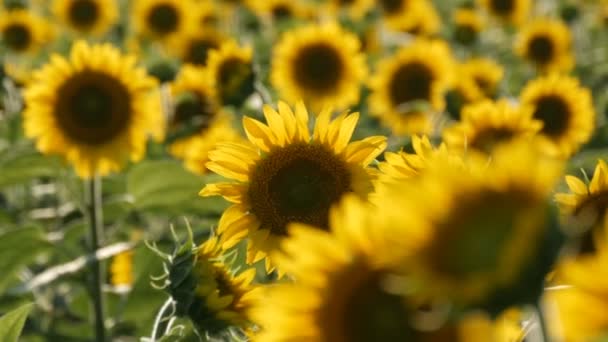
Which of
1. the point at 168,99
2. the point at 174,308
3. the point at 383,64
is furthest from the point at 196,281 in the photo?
the point at 383,64

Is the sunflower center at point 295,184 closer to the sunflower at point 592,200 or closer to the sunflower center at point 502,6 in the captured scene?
the sunflower at point 592,200

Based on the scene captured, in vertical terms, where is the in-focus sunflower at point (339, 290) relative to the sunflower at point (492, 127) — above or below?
below

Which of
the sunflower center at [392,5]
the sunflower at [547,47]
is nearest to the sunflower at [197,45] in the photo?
the sunflower center at [392,5]

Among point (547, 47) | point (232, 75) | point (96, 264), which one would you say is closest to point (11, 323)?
point (96, 264)

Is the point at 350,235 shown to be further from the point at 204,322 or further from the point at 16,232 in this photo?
the point at 16,232

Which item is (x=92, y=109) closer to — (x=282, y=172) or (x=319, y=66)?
(x=319, y=66)

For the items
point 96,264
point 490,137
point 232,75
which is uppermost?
point 232,75
